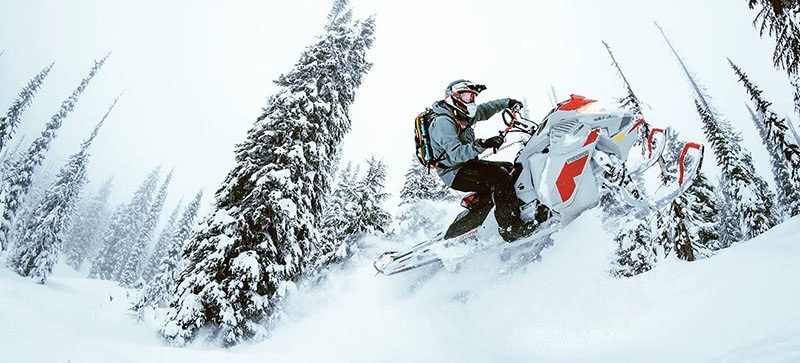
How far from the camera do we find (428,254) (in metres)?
6.57

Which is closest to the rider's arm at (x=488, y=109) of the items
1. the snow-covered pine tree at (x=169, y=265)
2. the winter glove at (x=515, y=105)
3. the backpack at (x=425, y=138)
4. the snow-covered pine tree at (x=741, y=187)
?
the winter glove at (x=515, y=105)

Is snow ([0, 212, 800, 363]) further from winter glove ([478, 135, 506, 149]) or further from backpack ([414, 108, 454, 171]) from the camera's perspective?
winter glove ([478, 135, 506, 149])

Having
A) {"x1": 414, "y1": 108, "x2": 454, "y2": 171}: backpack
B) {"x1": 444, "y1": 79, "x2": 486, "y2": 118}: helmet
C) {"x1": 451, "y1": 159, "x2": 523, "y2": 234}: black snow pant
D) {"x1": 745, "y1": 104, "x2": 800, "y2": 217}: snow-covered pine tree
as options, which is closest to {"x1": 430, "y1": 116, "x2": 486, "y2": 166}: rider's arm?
{"x1": 414, "y1": 108, "x2": 454, "y2": 171}: backpack

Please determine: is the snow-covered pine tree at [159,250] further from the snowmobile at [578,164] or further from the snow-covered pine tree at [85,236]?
the snowmobile at [578,164]

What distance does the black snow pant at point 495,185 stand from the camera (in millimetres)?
5559

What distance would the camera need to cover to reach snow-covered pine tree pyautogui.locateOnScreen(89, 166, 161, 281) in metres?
61.6

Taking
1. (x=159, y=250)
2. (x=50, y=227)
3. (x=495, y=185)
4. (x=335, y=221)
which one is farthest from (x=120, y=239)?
(x=495, y=185)

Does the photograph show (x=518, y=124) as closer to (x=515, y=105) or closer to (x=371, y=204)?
(x=515, y=105)

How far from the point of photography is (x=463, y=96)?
5.74 m

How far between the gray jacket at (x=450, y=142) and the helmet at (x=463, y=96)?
114 millimetres

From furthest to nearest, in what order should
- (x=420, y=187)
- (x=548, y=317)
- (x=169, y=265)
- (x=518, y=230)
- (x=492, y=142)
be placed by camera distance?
(x=169, y=265)
(x=420, y=187)
(x=518, y=230)
(x=492, y=142)
(x=548, y=317)

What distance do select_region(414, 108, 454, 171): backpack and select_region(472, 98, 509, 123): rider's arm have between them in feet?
2.98

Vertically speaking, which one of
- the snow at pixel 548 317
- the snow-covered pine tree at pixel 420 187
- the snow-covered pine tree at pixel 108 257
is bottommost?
the snow-covered pine tree at pixel 108 257

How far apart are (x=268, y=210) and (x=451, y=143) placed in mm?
7689
